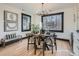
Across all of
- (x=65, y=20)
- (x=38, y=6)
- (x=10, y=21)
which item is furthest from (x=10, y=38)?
(x=65, y=20)

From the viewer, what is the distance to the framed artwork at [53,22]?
1.80 m

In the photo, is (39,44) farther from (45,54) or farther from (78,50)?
(78,50)

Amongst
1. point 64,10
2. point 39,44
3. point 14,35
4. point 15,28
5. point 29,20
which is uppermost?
point 64,10

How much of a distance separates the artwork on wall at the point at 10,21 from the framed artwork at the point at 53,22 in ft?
1.72

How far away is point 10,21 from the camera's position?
5.72ft

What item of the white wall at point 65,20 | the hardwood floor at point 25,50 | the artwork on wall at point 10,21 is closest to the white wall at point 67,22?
the white wall at point 65,20

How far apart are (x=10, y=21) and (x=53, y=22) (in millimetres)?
800

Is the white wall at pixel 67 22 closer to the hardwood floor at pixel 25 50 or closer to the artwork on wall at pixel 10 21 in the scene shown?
the hardwood floor at pixel 25 50

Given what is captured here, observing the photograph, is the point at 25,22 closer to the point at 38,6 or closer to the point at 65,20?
the point at 38,6

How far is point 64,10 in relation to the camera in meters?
1.74

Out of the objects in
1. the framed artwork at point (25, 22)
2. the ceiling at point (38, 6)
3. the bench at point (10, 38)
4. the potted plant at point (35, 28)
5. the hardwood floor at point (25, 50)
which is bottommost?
the hardwood floor at point (25, 50)

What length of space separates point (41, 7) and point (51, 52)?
856 millimetres

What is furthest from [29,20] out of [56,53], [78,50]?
[78,50]

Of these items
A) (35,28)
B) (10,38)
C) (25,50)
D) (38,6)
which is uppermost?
(38,6)
